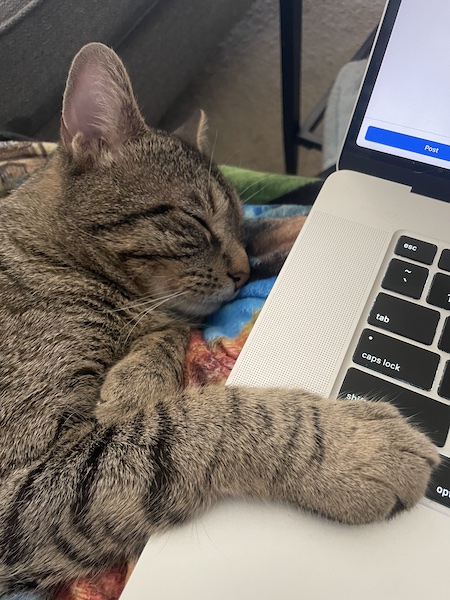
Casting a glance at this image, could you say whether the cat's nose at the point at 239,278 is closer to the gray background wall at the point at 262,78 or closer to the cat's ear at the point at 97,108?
the cat's ear at the point at 97,108

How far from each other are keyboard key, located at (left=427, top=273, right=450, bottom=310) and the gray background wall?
4.19ft

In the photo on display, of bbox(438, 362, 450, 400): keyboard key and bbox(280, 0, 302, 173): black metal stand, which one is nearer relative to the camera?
bbox(438, 362, 450, 400): keyboard key

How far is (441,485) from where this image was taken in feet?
2.11

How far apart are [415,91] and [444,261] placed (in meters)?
0.24

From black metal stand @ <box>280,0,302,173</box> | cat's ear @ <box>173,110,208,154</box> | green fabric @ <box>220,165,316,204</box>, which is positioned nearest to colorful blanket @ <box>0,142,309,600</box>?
green fabric @ <box>220,165,316,204</box>

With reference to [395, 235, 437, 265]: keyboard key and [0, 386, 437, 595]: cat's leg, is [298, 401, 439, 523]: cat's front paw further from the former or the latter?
[395, 235, 437, 265]: keyboard key

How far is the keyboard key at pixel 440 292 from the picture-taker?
729 millimetres

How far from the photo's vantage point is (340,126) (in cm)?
143

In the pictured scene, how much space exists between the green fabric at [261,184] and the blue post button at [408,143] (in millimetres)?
400

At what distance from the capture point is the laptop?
23.5 inches

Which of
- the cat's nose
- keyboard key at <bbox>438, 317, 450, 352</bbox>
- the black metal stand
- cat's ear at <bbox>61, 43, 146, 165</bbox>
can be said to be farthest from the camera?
the black metal stand

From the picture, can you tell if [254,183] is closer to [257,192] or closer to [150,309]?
[257,192]

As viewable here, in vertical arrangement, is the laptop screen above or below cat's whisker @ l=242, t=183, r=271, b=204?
above

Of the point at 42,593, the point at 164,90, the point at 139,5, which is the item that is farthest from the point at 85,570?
the point at 164,90
